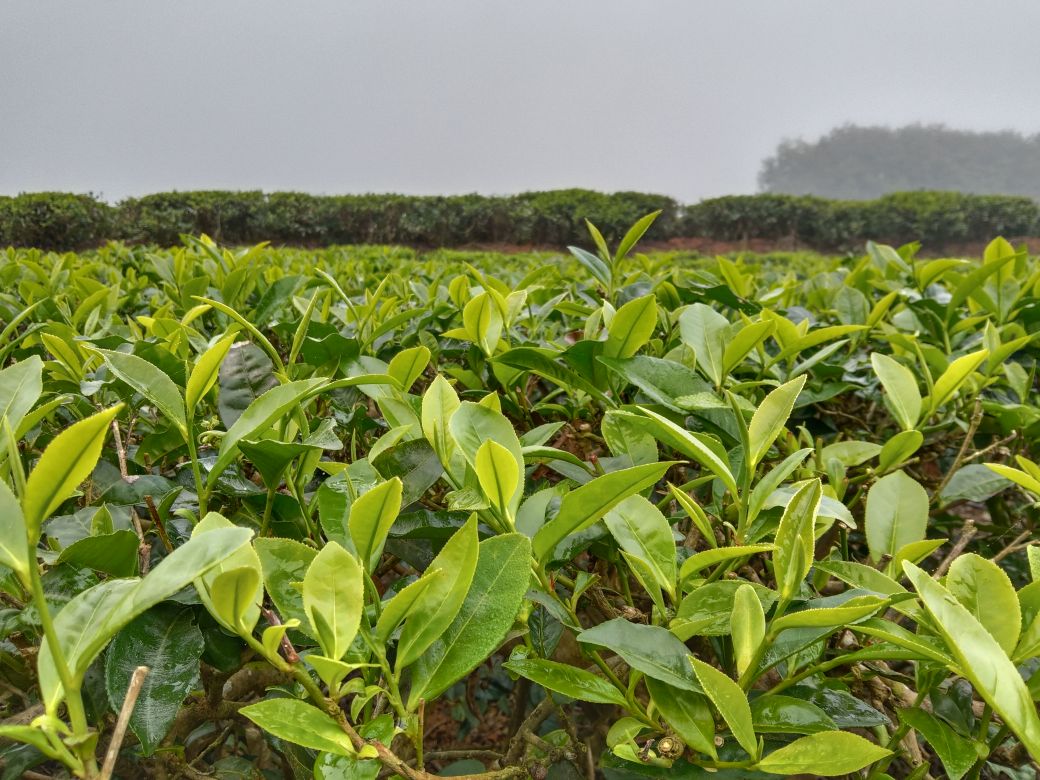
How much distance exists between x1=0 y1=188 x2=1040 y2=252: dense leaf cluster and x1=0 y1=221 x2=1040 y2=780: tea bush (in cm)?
1587

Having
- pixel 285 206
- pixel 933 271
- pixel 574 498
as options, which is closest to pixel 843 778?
pixel 574 498

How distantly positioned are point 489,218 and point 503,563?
20.2 metres

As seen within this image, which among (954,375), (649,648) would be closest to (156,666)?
(649,648)

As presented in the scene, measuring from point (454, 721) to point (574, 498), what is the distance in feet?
7.70

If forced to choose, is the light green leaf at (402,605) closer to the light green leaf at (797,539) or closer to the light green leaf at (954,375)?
the light green leaf at (797,539)

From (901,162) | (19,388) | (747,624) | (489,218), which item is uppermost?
(901,162)

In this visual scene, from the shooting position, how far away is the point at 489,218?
20094mm

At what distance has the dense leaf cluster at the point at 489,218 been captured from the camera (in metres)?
14.5

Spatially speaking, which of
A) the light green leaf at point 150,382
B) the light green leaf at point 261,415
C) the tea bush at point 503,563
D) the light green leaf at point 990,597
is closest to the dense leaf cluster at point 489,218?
the tea bush at point 503,563

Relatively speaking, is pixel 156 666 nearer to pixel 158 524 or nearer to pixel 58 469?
pixel 158 524

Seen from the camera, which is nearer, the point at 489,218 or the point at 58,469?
the point at 58,469

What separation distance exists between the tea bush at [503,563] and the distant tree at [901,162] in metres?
64.3

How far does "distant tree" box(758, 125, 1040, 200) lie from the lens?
189 ft

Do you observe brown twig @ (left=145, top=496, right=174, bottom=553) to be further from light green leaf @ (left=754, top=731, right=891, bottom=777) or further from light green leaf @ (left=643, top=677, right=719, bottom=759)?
light green leaf @ (left=754, top=731, right=891, bottom=777)
